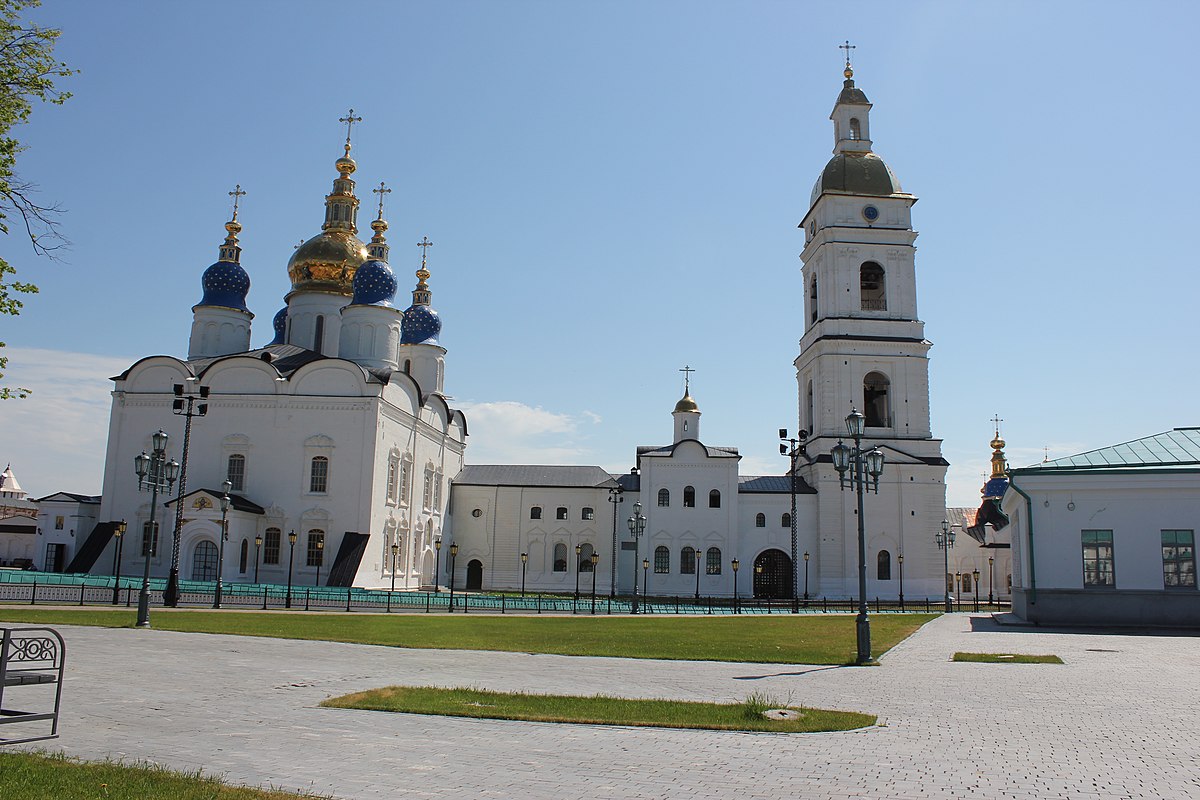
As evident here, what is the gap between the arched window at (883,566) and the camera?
169 ft

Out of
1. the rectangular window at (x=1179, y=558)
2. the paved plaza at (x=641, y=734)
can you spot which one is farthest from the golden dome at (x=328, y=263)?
the rectangular window at (x=1179, y=558)

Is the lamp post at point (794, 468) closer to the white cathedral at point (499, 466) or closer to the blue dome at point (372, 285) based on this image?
the white cathedral at point (499, 466)

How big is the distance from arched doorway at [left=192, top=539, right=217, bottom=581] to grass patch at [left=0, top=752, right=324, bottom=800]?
3650 centimetres

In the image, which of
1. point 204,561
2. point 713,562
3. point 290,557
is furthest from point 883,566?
point 204,561

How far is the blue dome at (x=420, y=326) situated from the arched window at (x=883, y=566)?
2959cm

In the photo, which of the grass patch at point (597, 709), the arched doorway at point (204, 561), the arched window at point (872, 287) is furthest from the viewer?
the arched window at point (872, 287)

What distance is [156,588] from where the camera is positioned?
34844 millimetres

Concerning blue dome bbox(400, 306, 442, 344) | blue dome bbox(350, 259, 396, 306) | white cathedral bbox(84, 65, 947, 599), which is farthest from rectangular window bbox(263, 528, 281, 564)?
blue dome bbox(400, 306, 442, 344)

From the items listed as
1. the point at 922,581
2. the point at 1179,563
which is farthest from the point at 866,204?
the point at 1179,563

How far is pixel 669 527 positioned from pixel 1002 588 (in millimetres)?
32795

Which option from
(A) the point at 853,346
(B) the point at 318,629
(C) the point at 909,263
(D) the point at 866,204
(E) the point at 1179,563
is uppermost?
(D) the point at 866,204

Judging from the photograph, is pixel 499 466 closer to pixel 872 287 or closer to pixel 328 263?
A: pixel 328 263

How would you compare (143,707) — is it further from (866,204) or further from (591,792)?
(866,204)

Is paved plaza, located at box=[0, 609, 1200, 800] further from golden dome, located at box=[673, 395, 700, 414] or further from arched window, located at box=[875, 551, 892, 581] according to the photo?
golden dome, located at box=[673, 395, 700, 414]
